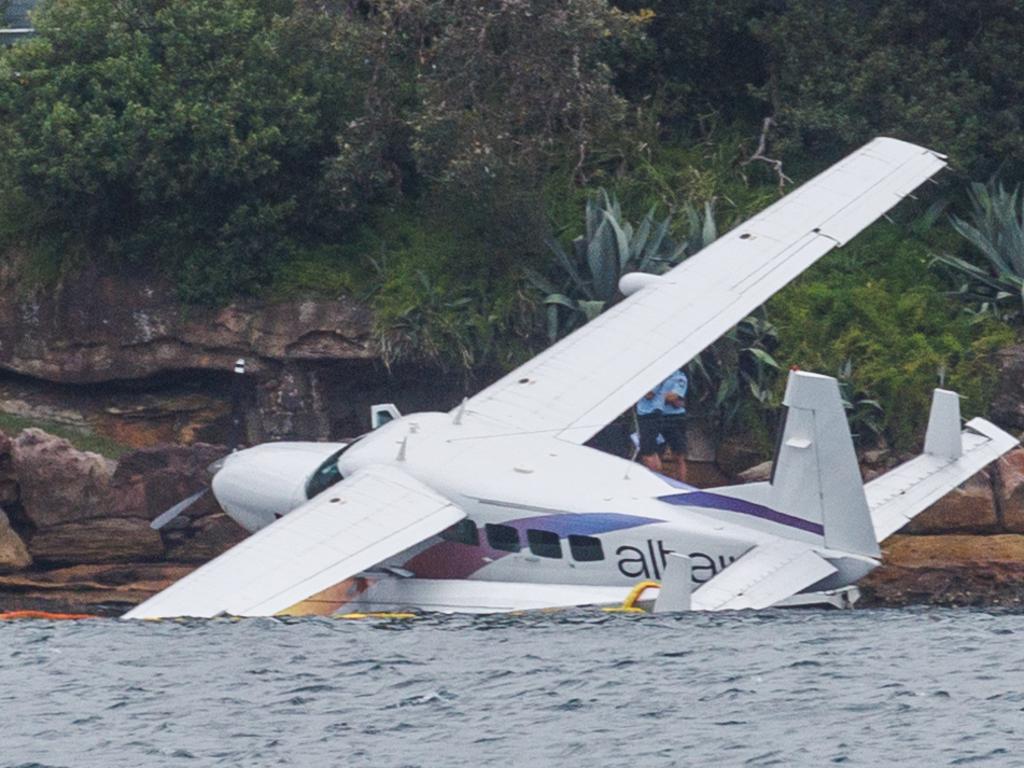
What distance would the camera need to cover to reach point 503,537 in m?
22.9

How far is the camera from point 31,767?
16.9 meters

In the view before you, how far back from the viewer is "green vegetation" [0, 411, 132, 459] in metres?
30.7

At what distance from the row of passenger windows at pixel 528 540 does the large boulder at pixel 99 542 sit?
6380 mm

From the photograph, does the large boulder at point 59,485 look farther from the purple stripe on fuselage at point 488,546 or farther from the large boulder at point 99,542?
the purple stripe on fuselage at point 488,546

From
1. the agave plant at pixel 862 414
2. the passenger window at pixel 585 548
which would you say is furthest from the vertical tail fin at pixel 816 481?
the agave plant at pixel 862 414

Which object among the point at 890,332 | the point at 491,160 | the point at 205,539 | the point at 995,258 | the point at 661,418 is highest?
the point at 491,160

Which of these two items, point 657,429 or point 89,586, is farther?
point 657,429

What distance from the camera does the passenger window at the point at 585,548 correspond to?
2241 centimetres

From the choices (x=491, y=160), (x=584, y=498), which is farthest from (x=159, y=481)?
(x=584, y=498)

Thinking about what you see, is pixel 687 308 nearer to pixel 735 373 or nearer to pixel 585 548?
pixel 585 548

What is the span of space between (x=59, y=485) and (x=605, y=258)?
8.01m

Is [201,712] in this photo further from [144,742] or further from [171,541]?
[171,541]

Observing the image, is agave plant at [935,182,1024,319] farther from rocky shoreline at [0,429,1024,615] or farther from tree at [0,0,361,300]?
tree at [0,0,361,300]

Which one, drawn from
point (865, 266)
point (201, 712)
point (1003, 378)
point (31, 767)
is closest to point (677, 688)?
point (201, 712)
